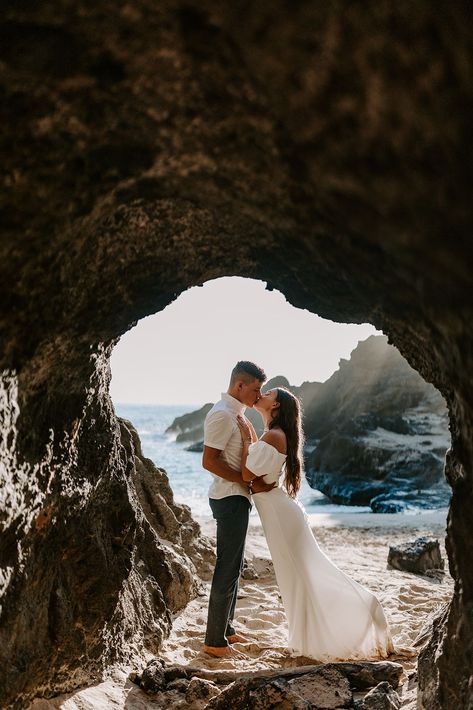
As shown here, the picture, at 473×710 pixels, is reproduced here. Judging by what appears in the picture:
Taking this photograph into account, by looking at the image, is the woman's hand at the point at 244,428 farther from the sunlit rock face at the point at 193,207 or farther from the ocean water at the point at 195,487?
the ocean water at the point at 195,487

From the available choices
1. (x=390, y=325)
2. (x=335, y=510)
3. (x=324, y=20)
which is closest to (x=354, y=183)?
(x=324, y=20)

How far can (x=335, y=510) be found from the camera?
15.6 meters

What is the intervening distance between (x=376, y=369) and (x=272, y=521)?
26.1 m

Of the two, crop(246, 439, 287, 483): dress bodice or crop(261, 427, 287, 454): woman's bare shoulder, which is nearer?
crop(246, 439, 287, 483): dress bodice

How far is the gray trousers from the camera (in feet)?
12.4

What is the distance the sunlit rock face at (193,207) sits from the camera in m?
1.50

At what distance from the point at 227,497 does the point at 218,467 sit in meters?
0.24

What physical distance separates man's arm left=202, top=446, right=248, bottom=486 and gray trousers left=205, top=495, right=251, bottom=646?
0.47 feet

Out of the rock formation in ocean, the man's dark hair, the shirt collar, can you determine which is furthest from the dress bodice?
the rock formation in ocean

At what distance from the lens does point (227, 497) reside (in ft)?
12.8

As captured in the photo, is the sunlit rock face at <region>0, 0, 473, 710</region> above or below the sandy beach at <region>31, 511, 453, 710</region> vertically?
above

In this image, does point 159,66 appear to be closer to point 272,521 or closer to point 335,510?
point 272,521

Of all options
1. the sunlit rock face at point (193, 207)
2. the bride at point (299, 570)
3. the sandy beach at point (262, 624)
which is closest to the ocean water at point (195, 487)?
the sandy beach at point (262, 624)

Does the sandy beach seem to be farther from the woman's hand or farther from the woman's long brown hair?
the woman's hand
